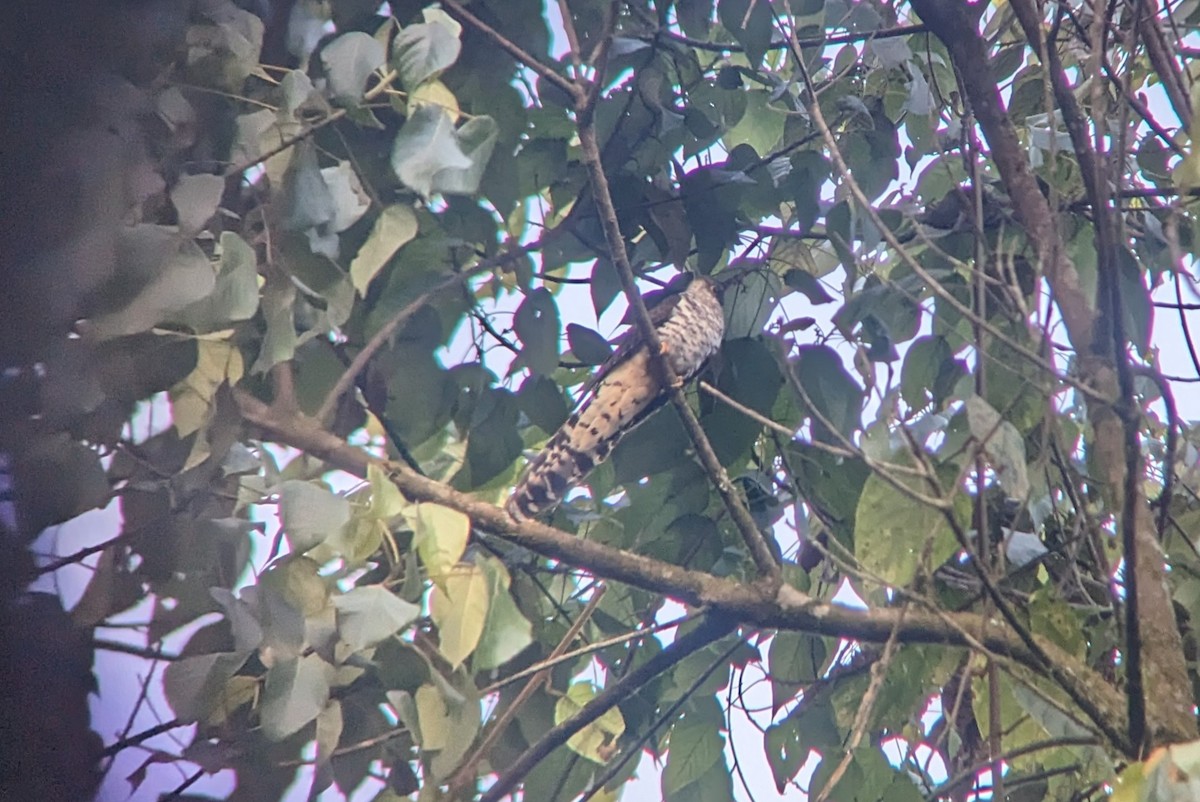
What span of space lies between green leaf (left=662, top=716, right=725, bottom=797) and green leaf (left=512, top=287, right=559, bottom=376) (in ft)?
1.69

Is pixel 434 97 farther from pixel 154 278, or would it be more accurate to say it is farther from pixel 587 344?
pixel 587 344

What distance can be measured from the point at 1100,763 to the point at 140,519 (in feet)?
3.23

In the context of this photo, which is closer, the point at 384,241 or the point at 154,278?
the point at 154,278

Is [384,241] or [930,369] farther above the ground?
[384,241]

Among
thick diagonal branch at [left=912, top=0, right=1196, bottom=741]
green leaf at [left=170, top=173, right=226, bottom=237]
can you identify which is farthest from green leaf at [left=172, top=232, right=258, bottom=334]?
thick diagonal branch at [left=912, top=0, right=1196, bottom=741]

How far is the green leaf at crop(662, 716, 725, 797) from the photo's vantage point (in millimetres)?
1384

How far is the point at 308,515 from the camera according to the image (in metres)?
0.95

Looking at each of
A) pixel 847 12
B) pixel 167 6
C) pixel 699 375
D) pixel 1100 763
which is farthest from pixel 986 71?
pixel 167 6

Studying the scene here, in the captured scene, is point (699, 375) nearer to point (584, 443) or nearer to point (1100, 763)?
point (584, 443)

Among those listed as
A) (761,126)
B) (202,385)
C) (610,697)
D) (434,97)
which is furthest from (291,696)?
(761,126)

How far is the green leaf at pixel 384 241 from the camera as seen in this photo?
1098 mm

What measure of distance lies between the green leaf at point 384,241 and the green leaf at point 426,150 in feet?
0.31

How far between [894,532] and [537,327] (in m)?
0.46

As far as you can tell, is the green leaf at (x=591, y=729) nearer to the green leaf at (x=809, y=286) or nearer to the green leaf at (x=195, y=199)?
the green leaf at (x=809, y=286)
